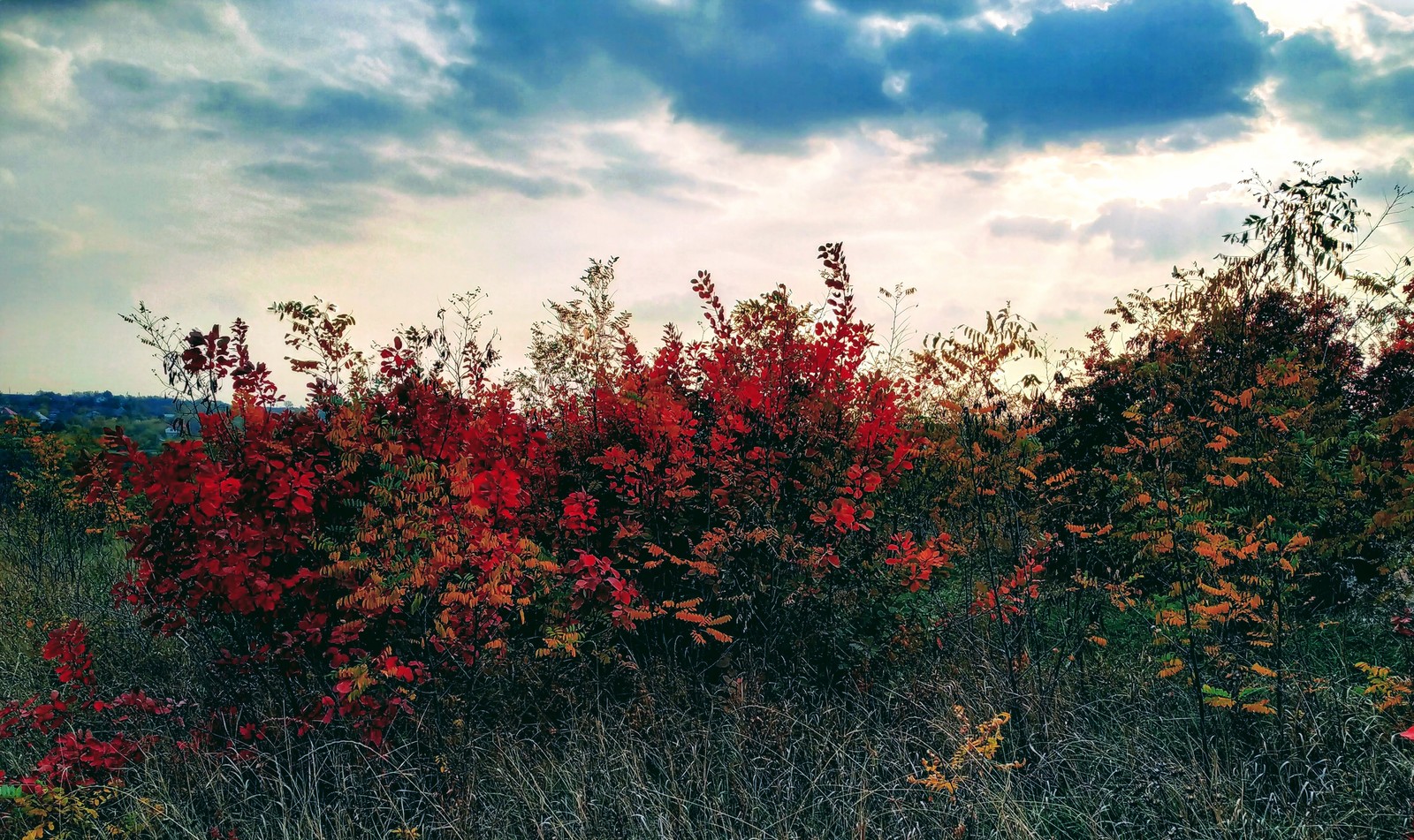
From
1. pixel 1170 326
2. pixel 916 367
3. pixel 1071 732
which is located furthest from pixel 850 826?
pixel 1170 326

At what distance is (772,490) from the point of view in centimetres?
528

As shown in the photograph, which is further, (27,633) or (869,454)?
(27,633)

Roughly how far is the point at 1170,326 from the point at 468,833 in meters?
6.80

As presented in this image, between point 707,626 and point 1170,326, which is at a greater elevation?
point 1170,326

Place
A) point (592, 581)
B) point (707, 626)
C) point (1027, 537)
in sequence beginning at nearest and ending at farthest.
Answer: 1. point (592, 581)
2. point (707, 626)
3. point (1027, 537)

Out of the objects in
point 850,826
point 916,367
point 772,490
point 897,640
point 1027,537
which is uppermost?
point 916,367

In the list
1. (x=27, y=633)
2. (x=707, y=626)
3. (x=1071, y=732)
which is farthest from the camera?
(x=27, y=633)

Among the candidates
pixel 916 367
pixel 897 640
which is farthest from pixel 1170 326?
pixel 897 640

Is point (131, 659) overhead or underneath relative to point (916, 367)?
underneath

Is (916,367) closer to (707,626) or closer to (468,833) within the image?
(707,626)

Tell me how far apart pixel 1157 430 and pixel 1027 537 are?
1.40m

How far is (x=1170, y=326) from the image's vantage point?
736cm

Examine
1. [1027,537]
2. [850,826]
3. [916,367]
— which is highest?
[916,367]

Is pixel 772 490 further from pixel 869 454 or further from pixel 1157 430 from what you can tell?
pixel 1157 430
